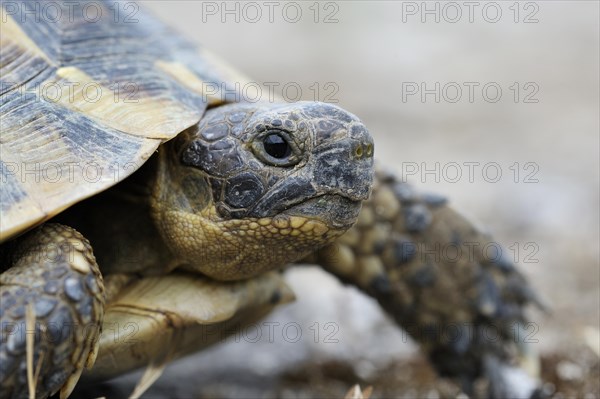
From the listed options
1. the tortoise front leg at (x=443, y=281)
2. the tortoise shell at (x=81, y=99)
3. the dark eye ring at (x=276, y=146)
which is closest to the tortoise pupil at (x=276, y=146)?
the dark eye ring at (x=276, y=146)

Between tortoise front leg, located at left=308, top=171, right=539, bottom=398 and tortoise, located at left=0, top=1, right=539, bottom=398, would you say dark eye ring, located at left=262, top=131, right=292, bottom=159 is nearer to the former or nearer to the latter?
tortoise, located at left=0, top=1, right=539, bottom=398

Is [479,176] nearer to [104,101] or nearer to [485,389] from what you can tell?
[485,389]

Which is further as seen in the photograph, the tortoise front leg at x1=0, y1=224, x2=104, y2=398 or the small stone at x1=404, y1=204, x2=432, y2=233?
the small stone at x1=404, y1=204, x2=432, y2=233

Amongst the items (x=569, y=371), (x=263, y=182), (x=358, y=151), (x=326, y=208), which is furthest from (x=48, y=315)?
(x=569, y=371)

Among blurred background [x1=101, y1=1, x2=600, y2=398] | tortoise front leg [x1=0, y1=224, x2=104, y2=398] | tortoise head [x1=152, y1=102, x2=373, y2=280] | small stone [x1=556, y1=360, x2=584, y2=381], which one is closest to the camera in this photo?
tortoise front leg [x1=0, y1=224, x2=104, y2=398]

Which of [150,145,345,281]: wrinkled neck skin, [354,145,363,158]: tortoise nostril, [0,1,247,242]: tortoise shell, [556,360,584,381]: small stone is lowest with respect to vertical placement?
[556,360,584,381]: small stone

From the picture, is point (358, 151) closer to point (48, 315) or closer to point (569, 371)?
point (48, 315)

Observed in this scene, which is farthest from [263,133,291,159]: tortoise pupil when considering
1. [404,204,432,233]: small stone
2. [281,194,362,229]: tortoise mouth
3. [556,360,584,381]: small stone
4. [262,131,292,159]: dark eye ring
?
[556,360,584,381]: small stone
